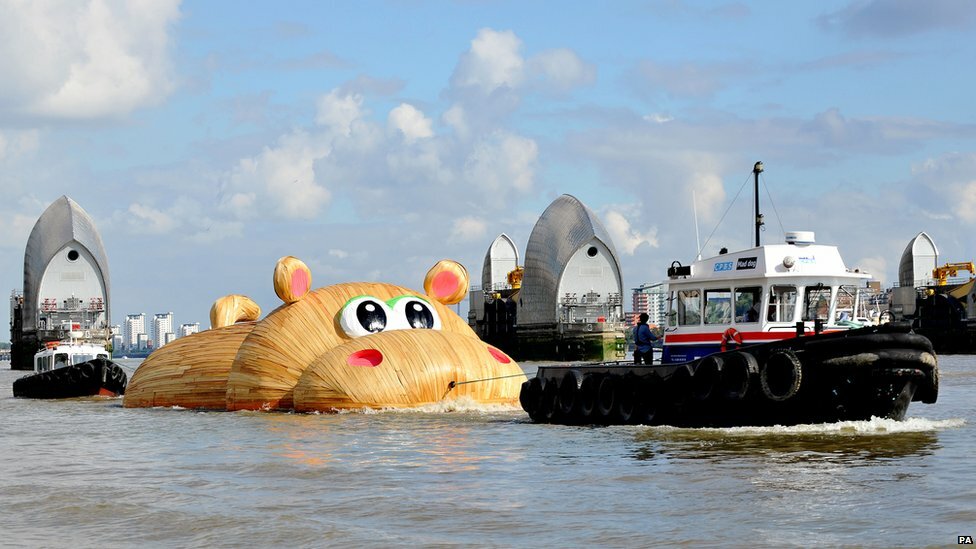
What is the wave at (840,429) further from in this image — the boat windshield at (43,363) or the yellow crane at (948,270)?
the yellow crane at (948,270)

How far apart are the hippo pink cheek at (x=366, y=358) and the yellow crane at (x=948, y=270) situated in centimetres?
10841

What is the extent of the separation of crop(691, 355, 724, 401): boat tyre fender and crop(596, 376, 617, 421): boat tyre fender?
2.00 meters

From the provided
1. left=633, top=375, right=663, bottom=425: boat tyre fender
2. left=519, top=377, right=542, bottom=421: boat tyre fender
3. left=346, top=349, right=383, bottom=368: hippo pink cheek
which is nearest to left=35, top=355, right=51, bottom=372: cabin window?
left=346, top=349, right=383, bottom=368: hippo pink cheek

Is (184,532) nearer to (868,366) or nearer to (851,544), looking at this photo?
(851,544)

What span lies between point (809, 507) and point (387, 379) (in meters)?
13.4

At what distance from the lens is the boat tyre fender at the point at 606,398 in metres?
22.6

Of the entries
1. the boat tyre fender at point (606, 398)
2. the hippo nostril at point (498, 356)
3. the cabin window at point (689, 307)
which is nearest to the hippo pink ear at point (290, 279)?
the hippo nostril at point (498, 356)

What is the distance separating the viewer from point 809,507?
43.6 feet

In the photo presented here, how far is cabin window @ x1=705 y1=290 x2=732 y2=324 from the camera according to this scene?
22375 mm

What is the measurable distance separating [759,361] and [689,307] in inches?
134

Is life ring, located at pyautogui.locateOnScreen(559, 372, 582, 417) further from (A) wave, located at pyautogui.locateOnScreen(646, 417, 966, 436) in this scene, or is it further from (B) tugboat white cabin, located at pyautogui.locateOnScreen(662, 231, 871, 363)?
(A) wave, located at pyautogui.locateOnScreen(646, 417, 966, 436)

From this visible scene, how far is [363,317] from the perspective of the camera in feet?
90.9

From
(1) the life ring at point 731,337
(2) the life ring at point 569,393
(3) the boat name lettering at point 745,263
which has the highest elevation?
(3) the boat name lettering at point 745,263

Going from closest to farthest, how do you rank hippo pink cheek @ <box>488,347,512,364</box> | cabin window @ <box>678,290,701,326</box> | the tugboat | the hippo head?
1. the tugboat
2. cabin window @ <box>678,290,701,326</box>
3. the hippo head
4. hippo pink cheek @ <box>488,347,512,364</box>
